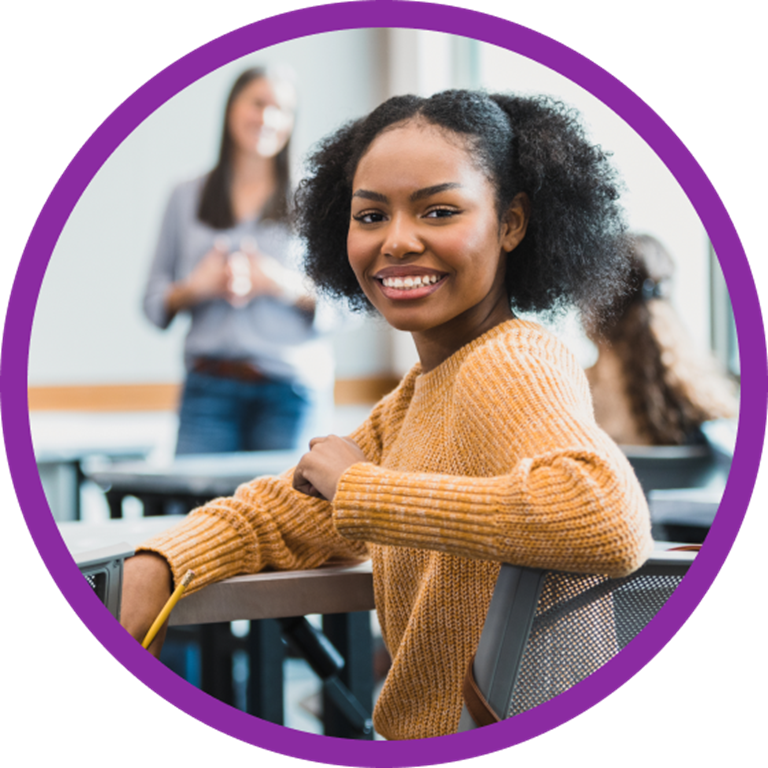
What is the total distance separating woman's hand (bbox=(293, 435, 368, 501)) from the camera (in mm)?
A: 918

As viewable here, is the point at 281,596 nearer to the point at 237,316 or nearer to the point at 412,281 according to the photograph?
the point at 412,281

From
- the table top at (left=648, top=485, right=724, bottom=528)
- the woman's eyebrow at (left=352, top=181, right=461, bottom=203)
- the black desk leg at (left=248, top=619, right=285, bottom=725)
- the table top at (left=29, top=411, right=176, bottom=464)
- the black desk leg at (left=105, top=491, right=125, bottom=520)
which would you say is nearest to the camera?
the woman's eyebrow at (left=352, top=181, right=461, bottom=203)

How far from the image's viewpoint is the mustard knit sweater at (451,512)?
0.73 metres

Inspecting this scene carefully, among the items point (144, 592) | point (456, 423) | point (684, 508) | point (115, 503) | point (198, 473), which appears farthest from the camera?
point (115, 503)

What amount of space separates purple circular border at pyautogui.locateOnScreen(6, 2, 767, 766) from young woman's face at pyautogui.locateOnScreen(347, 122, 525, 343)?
167mm

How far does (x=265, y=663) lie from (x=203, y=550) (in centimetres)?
31

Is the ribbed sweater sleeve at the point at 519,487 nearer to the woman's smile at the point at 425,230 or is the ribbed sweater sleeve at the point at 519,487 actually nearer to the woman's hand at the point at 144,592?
the woman's smile at the point at 425,230

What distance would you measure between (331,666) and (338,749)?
0.19 metres

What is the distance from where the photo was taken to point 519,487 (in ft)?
2.39

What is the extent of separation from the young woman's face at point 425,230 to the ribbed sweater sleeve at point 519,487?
98 millimetres

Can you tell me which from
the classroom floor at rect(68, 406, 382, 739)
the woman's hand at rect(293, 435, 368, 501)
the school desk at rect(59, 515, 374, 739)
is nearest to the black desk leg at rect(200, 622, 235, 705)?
the classroom floor at rect(68, 406, 382, 739)

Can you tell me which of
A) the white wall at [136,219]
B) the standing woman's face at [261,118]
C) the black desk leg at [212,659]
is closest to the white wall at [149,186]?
the white wall at [136,219]

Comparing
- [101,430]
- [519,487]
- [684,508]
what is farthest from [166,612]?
[101,430]

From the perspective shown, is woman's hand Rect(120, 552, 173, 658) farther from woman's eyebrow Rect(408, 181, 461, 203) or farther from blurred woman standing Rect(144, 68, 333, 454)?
blurred woman standing Rect(144, 68, 333, 454)
